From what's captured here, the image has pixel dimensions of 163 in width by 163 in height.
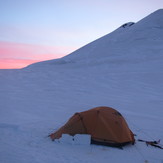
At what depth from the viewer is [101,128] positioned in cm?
856

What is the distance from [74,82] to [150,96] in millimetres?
8188

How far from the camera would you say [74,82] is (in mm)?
24469

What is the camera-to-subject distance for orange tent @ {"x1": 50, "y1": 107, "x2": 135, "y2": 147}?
838cm

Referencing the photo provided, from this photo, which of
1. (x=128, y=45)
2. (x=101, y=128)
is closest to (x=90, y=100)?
(x=101, y=128)

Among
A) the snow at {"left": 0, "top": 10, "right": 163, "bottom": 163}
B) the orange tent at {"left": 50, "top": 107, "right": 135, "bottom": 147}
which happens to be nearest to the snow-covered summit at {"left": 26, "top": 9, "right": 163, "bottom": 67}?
the snow at {"left": 0, "top": 10, "right": 163, "bottom": 163}

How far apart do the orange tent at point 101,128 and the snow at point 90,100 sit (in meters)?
0.27

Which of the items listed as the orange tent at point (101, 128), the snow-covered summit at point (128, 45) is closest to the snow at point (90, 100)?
the snow-covered summit at point (128, 45)

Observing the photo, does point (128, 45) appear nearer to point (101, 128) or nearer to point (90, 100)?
point (90, 100)

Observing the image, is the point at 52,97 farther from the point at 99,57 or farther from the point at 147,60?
the point at 99,57

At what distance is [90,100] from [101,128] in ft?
28.1

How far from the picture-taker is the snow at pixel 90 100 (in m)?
7.59

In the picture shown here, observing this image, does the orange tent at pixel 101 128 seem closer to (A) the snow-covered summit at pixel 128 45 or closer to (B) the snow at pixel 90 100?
(B) the snow at pixel 90 100

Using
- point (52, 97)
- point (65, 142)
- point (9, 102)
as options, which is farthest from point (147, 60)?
point (65, 142)

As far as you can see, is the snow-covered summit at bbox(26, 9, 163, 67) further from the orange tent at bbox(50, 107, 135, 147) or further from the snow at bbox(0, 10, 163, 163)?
the orange tent at bbox(50, 107, 135, 147)
